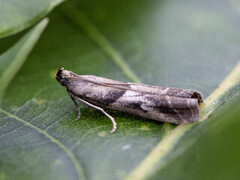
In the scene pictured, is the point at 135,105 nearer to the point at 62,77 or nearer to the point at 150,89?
the point at 150,89

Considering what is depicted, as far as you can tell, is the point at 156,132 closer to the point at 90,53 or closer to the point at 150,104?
the point at 150,104

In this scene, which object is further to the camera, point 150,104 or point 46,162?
point 150,104

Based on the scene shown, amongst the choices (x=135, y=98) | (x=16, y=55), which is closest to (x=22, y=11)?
(x=16, y=55)

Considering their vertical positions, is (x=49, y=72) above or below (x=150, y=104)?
above

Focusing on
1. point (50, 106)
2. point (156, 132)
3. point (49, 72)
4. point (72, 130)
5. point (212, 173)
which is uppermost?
point (49, 72)

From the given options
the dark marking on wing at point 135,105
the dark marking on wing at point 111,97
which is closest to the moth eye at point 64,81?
the dark marking on wing at point 111,97

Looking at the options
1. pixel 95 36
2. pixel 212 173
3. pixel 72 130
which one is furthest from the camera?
pixel 95 36

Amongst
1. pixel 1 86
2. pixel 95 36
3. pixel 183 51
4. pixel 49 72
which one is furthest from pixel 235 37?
pixel 1 86

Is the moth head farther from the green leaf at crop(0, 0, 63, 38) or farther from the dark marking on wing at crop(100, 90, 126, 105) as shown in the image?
the green leaf at crop(0, 0, 63, 38)
